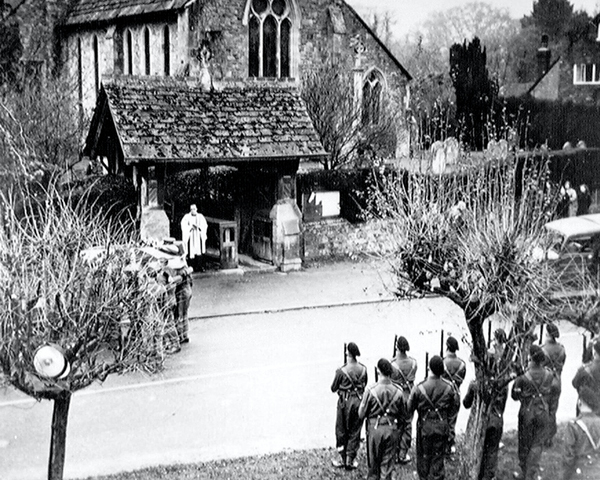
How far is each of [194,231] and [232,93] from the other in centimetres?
387

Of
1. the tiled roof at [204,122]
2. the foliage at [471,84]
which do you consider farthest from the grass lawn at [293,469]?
the foliage at [471,84]

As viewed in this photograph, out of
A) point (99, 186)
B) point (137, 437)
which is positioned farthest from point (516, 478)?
point (99, 186)

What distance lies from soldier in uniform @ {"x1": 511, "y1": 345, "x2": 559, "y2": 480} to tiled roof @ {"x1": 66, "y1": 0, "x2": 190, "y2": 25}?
74.0 feet

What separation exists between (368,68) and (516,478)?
25.0m

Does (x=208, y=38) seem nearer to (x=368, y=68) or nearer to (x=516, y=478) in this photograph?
(x=368, y=68)

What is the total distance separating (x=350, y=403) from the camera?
10.8 meters

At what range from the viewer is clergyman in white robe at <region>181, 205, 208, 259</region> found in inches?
853

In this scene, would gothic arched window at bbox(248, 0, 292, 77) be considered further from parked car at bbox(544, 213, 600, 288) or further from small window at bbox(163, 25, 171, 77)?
parked car at bbox(544, 213, 600, 288)

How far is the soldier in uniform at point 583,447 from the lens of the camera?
31.0 ft

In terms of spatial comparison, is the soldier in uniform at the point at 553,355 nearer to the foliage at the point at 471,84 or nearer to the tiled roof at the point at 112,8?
the foliage at the point at 471,84

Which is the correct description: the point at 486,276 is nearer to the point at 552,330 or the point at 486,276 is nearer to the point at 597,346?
the point at 597,346

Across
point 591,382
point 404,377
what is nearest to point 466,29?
point 404,377

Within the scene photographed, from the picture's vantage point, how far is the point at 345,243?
989 inches

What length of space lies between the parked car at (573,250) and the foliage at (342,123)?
15916 mm
